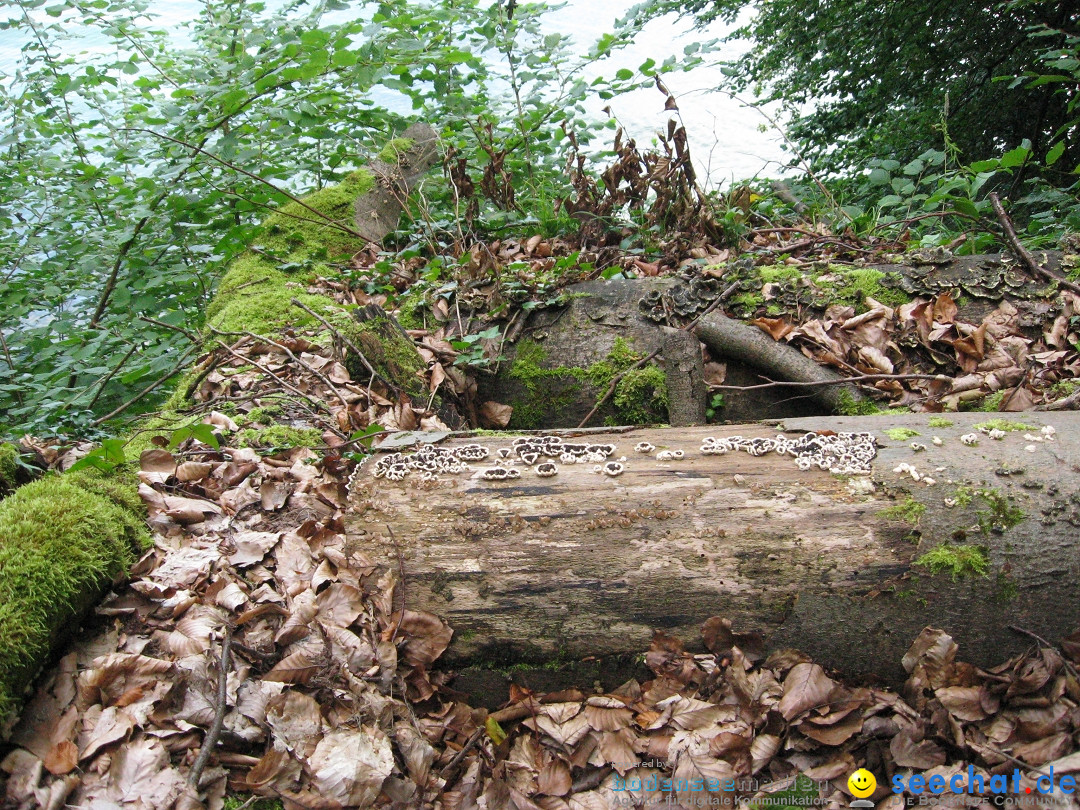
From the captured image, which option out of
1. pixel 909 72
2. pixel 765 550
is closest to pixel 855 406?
pixel 765 550

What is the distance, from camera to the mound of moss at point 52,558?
1672 mm

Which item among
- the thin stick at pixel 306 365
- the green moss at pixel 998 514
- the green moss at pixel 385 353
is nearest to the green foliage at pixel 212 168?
the thin stick at pixel 306 365

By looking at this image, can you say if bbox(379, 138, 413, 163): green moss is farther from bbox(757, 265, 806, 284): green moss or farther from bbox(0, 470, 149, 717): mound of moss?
bbox(0, 470, 149, 717): mound of moss

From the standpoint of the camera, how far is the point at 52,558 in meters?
1.85

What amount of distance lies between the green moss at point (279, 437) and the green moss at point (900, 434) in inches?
93.0

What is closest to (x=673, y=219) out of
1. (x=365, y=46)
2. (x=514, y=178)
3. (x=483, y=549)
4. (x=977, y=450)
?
(x=514, y=178)

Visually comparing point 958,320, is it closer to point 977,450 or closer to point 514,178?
point 977,450

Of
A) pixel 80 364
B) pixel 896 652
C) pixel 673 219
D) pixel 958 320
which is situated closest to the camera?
pixel 896 652

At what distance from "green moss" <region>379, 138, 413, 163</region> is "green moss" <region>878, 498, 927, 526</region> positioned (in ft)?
18.5

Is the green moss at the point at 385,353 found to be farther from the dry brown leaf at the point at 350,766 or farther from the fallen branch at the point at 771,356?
the dry brown leaf at the point at 350,766

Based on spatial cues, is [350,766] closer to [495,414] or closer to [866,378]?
[495,414]

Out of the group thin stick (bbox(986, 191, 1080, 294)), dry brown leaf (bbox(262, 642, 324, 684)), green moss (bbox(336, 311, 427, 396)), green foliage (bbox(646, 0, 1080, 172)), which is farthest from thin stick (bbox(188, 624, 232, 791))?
green foliage (bbox(646, 0, 1080, 172))

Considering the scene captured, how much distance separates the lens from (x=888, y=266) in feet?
13.3

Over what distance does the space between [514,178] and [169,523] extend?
4.75 m
